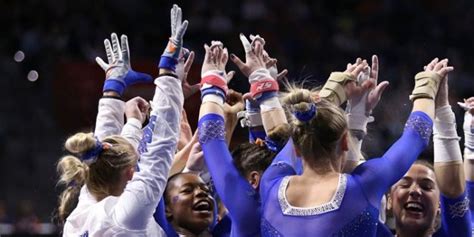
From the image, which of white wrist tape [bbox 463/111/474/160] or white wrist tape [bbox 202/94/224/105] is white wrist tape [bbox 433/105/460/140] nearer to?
white wrist tape [bbox 463/111/474/160]

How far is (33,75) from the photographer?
9.74 meters

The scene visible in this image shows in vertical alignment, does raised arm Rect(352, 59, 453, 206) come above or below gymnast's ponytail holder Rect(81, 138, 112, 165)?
above

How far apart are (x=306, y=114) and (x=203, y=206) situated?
85 centimetres

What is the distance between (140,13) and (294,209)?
8243 mm

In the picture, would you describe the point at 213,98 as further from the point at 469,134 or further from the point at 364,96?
the point at 469,134

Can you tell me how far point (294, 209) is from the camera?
305cm

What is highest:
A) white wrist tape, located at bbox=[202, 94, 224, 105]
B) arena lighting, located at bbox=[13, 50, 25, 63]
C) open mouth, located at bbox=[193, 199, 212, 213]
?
arena lighting, located at bbox=[13, 50, 25, 63]

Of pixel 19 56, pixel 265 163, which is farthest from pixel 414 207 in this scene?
pixel 19 56

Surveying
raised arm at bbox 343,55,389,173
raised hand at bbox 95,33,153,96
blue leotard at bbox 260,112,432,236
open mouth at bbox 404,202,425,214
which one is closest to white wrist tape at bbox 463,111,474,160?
open mouth at bbox 404,202,425,214

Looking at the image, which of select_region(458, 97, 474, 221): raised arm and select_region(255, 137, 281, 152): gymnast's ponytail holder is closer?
select_region(255, 137, 281, 152): gymnast's ponytail holder

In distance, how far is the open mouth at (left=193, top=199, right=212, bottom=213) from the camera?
376 centimetres

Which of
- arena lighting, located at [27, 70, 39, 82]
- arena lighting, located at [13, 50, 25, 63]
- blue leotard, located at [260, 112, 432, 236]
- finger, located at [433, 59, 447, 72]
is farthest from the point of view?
arena lighting, located at [13, 50, 25, 63]

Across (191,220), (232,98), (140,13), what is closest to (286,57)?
(140,13)

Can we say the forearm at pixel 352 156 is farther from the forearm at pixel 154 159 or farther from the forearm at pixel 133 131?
the forearm at pixel 133 131
